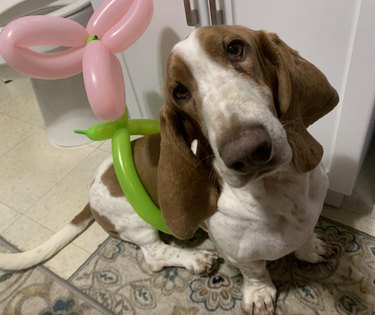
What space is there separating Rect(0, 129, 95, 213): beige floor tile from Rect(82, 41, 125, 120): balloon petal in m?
1.01

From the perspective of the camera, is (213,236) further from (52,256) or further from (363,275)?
(52,256)

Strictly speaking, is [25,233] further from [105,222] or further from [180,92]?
[180,92]

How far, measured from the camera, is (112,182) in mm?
1628

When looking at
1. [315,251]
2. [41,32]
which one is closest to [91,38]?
[41,32]

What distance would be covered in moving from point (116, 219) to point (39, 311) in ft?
1.79

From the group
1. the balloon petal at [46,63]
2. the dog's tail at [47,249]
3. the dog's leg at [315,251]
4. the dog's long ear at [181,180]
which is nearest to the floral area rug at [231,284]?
the dog's leg at [315,251]

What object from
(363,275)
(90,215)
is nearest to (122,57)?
(90,215)

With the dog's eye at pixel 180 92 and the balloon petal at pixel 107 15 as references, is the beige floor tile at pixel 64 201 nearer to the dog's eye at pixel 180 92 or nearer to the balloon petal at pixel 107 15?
the balloon petal at pixel 107 15

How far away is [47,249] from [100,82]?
880mm

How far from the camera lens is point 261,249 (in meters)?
1.29

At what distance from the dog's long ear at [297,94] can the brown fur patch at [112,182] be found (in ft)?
2.54

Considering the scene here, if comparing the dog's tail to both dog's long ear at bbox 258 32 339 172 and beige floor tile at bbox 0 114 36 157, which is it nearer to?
beige floor tile at bbox 0 114 36 157

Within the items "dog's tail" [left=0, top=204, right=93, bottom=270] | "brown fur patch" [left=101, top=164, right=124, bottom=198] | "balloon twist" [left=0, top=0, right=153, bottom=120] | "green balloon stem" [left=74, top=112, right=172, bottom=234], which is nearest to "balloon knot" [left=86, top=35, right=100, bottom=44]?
"balloon twist" [left=0, top=0, right=153, bottom=120]

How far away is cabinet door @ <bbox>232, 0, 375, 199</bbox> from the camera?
1.19m
